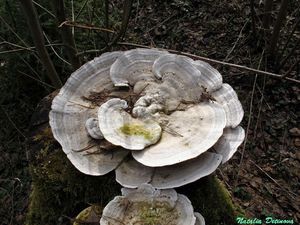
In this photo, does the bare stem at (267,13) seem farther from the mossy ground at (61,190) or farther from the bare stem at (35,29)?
the mossy ground at (61,190)

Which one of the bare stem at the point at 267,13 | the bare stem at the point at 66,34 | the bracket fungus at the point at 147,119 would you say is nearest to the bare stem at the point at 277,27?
the bare stem at the point at 267,13

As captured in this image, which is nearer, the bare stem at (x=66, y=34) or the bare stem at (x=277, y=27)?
the bare stem at (x=66, y=34)

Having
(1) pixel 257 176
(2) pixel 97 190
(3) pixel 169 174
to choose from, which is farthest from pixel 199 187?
(1) pixel 257 176

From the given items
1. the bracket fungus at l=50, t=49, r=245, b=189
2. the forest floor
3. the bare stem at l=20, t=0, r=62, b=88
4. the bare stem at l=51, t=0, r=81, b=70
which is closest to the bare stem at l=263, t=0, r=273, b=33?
the forest floor

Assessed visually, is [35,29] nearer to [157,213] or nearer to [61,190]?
[61,190]

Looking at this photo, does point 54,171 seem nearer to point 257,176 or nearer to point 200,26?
point 257,176

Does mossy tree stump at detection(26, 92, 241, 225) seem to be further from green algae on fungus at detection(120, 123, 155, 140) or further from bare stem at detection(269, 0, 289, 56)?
bare stem at detection(269, 0, 289, 56)
